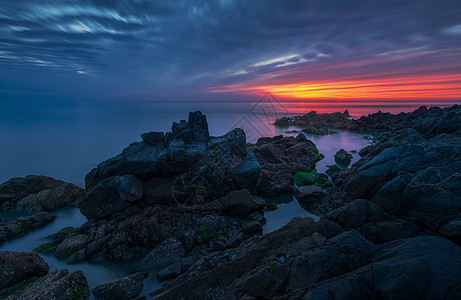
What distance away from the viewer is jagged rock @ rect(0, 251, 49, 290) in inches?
399

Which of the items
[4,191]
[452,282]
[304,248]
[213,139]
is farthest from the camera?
[213,139]

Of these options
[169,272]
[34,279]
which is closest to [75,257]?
[34,279]

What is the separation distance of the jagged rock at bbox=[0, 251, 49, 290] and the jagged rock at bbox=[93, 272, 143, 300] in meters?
4.61

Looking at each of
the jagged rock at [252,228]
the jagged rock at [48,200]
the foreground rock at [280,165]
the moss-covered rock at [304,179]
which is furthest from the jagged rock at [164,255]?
the moss-covered rock at [304,179]

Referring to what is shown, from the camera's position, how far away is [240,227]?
14.8 metres

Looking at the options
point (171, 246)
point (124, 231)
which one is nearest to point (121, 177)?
point (124, 231)

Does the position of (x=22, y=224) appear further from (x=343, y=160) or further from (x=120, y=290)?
(x=343, y=160)

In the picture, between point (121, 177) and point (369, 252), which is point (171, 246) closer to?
point (121, 177)

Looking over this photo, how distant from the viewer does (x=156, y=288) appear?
32.5ft

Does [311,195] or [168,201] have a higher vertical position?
[168,201]

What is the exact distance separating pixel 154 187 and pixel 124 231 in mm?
4304

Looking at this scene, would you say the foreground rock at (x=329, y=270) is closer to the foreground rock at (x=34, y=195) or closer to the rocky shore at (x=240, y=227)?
the rocky shore at (x=240, y=227)

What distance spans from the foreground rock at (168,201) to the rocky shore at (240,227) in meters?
0.09

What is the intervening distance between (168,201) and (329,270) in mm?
13344
